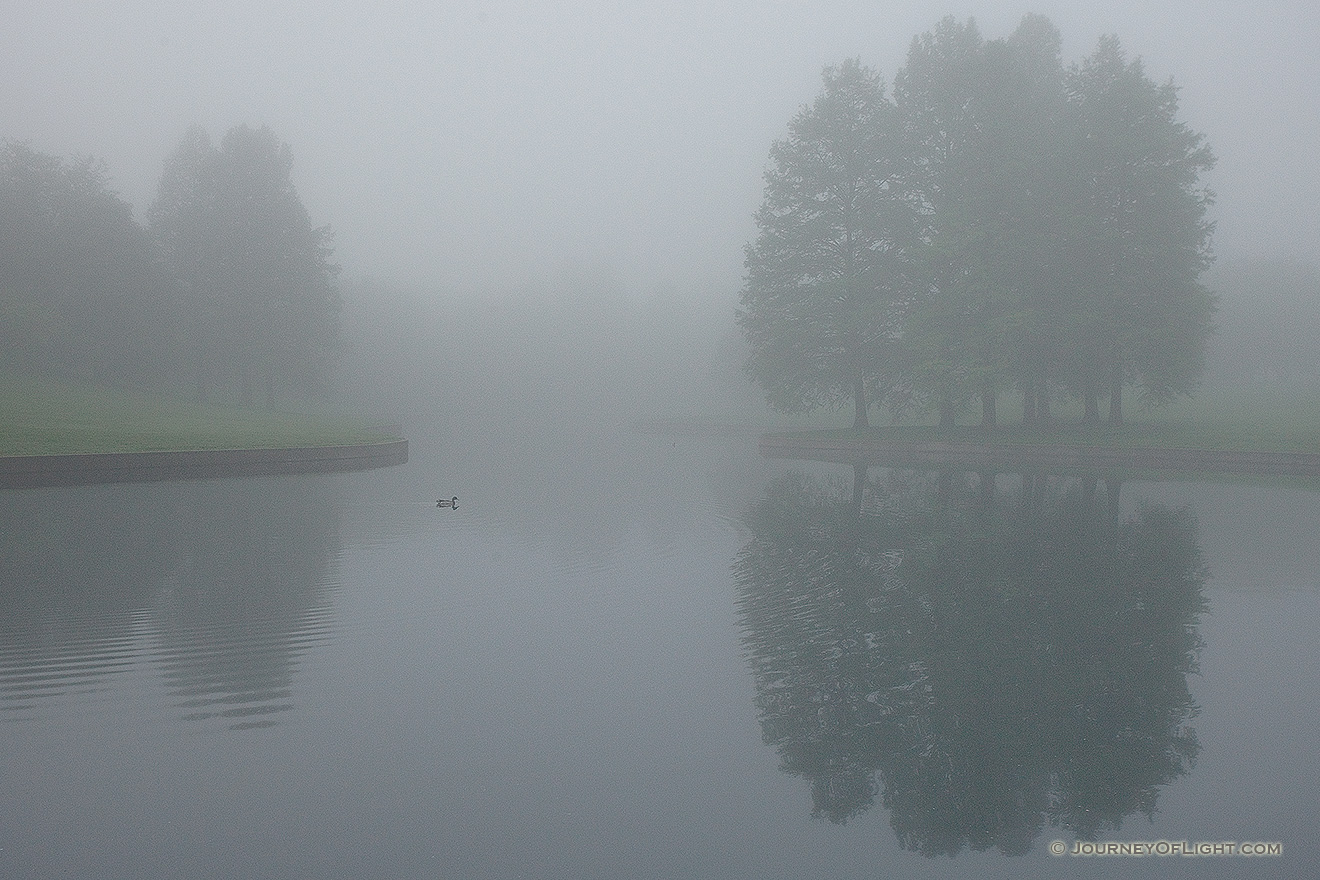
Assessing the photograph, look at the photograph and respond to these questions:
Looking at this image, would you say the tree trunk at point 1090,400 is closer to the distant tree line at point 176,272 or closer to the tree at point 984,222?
the tree at point 984,222

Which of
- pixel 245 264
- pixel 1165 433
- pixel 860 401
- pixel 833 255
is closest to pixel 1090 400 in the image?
pixel 1165 433

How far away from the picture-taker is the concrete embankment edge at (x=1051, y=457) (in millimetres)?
28531

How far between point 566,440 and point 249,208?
77.7ft

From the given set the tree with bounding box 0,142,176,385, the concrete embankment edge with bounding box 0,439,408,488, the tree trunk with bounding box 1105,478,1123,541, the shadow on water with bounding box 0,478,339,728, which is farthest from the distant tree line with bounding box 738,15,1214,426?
the tree with bounding box 0,142,176,385

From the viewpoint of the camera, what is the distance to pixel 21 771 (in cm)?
618

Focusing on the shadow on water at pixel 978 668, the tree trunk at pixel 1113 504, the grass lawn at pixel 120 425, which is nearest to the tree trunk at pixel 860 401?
the tree trunk at pixel 1113 504

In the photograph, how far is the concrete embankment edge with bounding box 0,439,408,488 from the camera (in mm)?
23125

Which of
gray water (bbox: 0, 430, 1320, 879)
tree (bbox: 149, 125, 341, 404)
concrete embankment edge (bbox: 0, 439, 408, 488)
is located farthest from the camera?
tree (bbox: 149, 125, 341, 404)

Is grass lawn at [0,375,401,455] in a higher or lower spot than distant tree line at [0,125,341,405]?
lower

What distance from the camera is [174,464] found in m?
25.7

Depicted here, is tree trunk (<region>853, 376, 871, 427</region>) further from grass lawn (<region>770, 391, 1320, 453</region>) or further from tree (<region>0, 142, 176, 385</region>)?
tree (<region>0, 142, 176, 385</region>)

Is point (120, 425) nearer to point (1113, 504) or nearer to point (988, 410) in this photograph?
point (1113, 504)

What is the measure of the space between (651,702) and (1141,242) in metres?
35.1

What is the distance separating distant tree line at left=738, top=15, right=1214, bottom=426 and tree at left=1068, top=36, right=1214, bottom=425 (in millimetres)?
74
